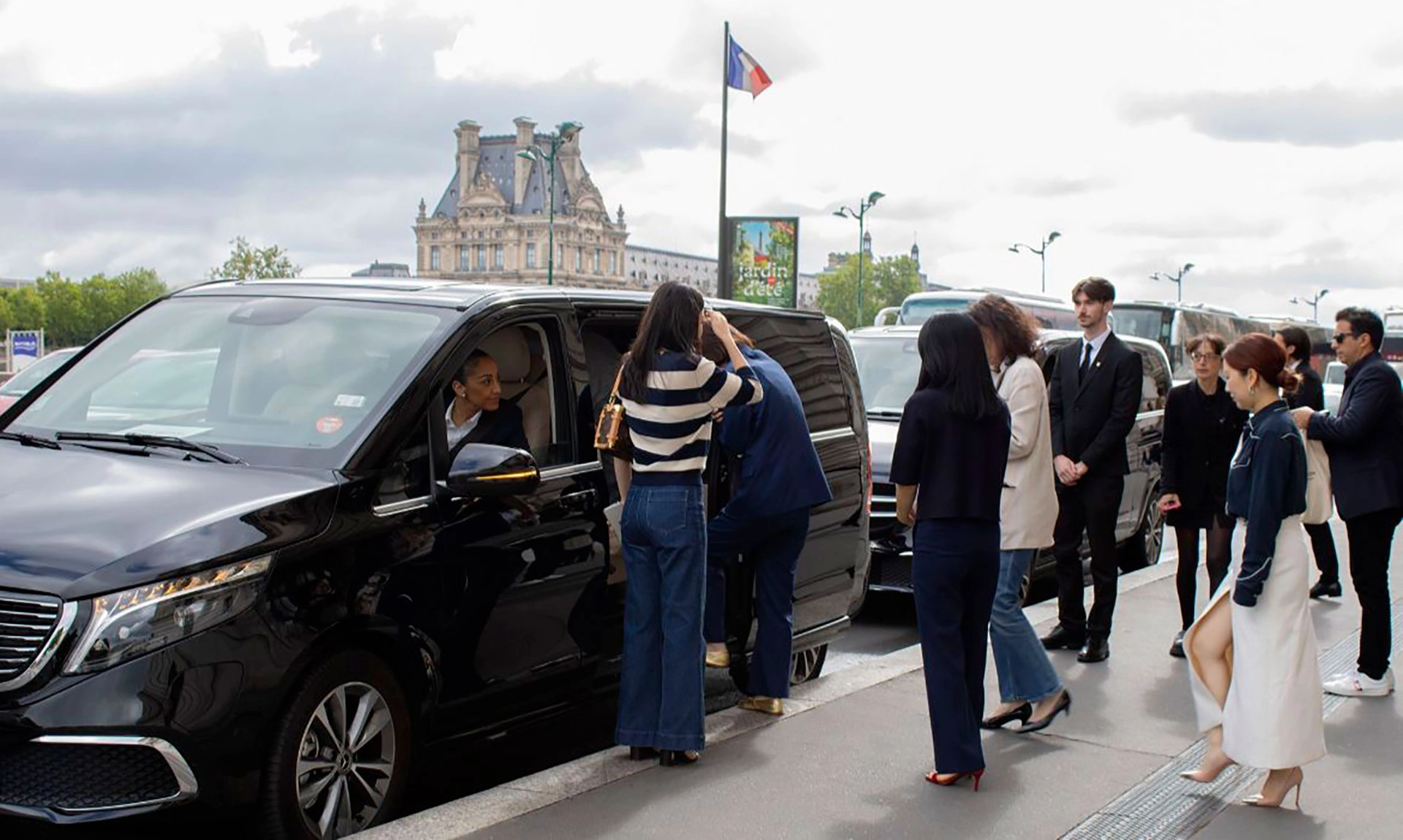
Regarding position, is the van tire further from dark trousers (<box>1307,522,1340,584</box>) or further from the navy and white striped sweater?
dark trousers (<box>1307,522,1340,584</box>)

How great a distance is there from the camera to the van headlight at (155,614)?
3.98m

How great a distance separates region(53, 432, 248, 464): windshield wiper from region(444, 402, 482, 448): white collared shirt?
2.89ft

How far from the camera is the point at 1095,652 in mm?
7707

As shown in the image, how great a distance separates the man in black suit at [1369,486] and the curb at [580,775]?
2083 millimetres

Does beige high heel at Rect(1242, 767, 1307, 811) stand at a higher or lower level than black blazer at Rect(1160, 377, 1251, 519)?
lower

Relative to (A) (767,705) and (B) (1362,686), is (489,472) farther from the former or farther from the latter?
(B) (1362,686)

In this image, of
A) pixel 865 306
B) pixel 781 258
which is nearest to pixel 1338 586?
pixel 781 258

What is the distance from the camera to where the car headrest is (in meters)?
5.72

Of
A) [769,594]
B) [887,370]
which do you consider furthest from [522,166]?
[769,594]

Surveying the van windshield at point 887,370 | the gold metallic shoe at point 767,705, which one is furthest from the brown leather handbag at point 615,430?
the van windshield at point 887,370

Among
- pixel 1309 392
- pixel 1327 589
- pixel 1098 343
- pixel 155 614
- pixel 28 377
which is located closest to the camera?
pixel 155 614

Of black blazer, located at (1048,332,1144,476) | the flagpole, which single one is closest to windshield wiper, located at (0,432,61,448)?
black blazer, located at (1048,332,1144,476)

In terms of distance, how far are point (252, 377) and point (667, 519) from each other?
153 centimetres

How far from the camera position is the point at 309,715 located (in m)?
4.36
